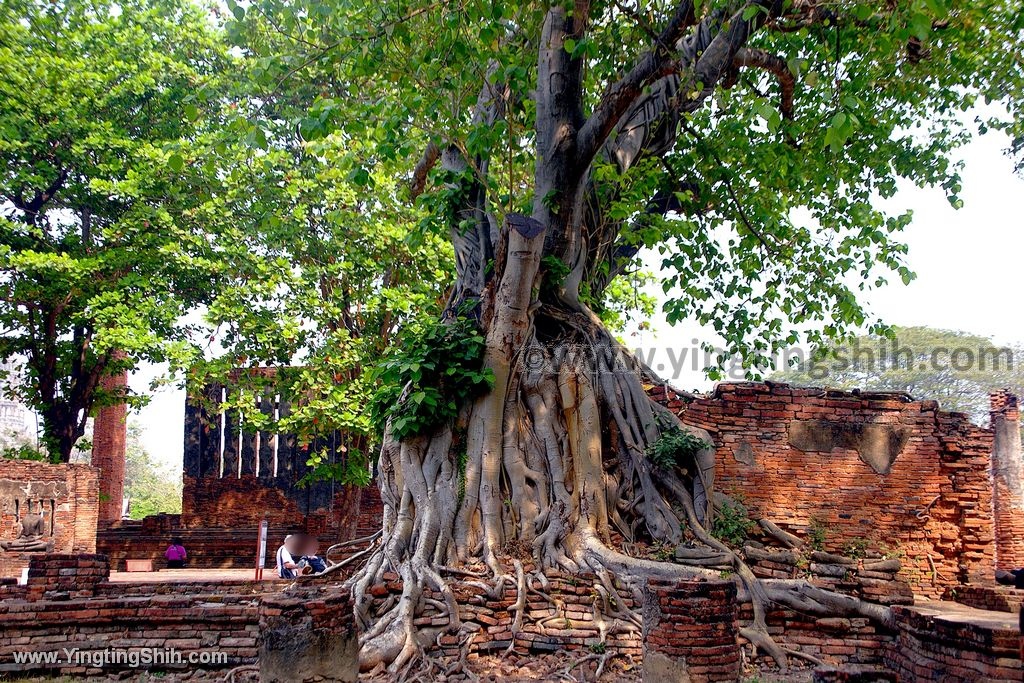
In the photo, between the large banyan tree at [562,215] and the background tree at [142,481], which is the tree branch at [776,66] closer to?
the large banyan tree at [562,215]

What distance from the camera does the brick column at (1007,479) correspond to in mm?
14672

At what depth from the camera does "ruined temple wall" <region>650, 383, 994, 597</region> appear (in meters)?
9.48

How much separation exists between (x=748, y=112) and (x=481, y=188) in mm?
3243

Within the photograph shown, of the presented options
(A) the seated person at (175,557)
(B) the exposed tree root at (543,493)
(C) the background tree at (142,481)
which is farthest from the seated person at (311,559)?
(C) the background tree at (142,481)

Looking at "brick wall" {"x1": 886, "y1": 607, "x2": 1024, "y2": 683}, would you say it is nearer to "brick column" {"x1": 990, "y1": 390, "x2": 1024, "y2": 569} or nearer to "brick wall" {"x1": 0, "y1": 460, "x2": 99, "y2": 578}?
"brick column" {"x1": 990, "y1": 390, "x2": 1024, "y2": 569}

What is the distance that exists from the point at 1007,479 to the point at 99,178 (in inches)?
656

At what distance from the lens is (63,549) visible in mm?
15539

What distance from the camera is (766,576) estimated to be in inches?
332

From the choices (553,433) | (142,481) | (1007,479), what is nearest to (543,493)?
(553,433)

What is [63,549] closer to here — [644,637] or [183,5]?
[183,5]

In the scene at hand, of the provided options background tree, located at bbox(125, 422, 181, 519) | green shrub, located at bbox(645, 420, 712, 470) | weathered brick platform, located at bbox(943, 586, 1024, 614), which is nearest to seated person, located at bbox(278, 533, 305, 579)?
green shrub, located at bbox(645, 420, 712, 470)

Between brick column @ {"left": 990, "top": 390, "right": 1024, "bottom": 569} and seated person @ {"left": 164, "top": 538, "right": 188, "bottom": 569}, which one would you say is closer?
brick column @ {"left": 990, "top": 390, "right": 1024, "bottom": 569}

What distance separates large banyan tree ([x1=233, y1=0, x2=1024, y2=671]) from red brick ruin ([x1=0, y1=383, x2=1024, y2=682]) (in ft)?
1.15

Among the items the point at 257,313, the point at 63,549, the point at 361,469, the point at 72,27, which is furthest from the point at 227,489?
the point at 72,27
